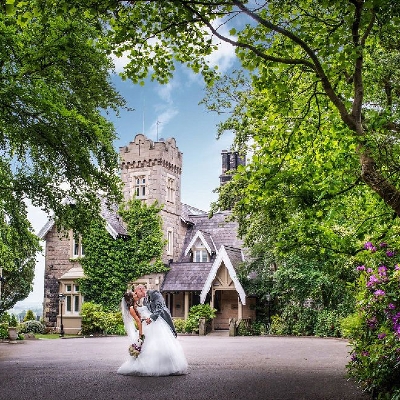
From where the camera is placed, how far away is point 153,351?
12172mm

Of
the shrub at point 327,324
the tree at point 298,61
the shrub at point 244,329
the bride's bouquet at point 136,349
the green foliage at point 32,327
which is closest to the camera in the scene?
the tree at point 298,61

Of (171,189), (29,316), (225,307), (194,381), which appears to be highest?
(171,189)

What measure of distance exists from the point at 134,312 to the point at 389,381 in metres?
5.74

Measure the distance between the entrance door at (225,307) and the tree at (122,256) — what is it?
422 cm

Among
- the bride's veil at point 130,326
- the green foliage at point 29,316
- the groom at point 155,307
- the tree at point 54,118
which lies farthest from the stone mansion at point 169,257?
the groom at point 155,307

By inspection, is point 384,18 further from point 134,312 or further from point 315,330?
point 315,330

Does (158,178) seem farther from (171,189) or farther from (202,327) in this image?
(202,327)

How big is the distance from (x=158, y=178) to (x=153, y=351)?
89.9ft

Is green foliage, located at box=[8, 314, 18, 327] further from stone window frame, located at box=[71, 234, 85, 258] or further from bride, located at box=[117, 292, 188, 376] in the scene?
bride, located at box=[117, 292, 188, 376]

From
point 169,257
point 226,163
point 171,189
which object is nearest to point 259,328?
point 169,257

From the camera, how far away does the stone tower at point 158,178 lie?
39.2 meters

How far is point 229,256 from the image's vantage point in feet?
122

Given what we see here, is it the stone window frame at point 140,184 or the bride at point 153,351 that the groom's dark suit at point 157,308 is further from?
the stone window frame at point 140,184

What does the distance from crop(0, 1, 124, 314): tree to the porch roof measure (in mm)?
19005
